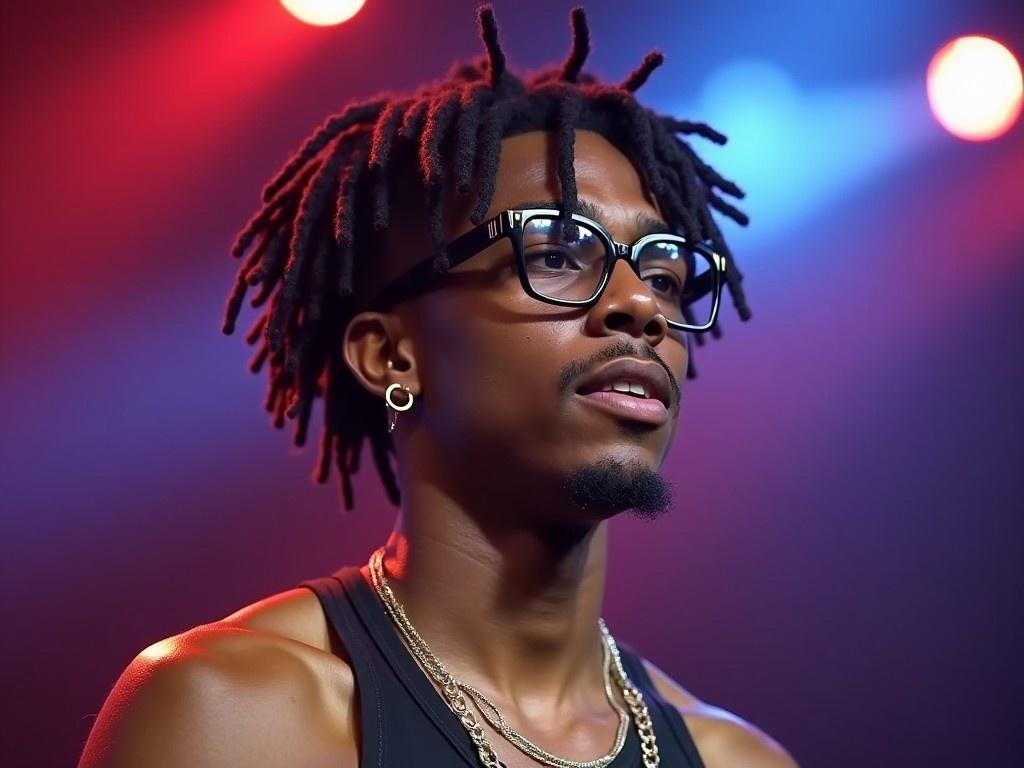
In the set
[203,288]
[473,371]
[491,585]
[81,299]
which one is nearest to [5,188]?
[81,299]

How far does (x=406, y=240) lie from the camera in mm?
2359

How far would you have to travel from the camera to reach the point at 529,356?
2139mm

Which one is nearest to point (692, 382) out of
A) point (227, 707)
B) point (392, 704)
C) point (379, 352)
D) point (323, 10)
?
point (379, 352)

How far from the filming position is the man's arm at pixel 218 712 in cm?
183

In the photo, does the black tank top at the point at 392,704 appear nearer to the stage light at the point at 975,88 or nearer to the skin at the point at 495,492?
the skin at the point at 495,492

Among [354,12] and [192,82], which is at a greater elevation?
[354,12]

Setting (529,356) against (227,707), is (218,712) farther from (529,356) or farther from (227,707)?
(529,356)

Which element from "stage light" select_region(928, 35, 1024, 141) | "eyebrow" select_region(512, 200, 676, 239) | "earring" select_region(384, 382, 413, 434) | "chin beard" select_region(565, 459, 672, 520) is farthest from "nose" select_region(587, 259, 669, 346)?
"stage light" select_region(928, 35, 1024, 141)

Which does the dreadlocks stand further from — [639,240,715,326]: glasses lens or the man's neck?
the man's neck

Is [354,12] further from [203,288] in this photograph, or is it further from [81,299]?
[81,299]

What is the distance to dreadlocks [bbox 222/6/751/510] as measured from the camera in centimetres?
230

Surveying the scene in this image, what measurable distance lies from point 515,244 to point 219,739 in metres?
0.95

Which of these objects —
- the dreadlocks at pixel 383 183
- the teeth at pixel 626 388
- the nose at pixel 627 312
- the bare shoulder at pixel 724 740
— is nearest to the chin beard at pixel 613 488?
the teeth at pixel 626 388

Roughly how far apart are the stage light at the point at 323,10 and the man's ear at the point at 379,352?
981mm
